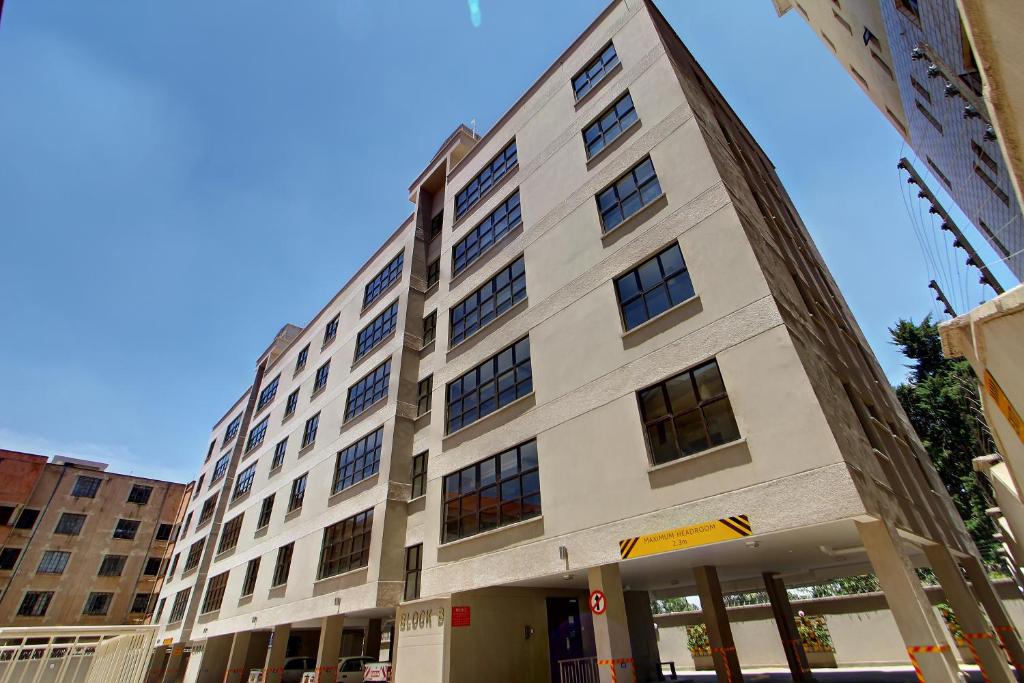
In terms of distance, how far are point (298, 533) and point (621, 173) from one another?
21897 mm

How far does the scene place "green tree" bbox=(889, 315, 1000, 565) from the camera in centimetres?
2912

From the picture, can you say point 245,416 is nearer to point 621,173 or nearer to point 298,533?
point 298,533

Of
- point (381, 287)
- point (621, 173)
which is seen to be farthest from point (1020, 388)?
point (381, 287)

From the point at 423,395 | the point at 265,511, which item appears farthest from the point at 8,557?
the point at 423,395

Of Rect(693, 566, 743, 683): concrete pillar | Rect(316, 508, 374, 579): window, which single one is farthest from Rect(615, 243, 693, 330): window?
Rect(316, 508, 374, 579): window

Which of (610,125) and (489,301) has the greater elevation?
(610,125)

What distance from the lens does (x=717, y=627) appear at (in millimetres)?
12938

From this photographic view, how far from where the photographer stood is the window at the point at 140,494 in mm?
50844

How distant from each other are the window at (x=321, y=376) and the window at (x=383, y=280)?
Result: 14.8 ft

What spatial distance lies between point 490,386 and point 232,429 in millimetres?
34378

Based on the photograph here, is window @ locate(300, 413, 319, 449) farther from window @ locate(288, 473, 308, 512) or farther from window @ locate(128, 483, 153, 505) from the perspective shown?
window @ locate(128, 483, 153, 505)

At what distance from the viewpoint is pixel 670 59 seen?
52.0 ft

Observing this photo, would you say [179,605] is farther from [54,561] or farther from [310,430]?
[310,430]

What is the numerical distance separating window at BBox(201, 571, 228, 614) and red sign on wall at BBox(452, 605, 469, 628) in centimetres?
2153
